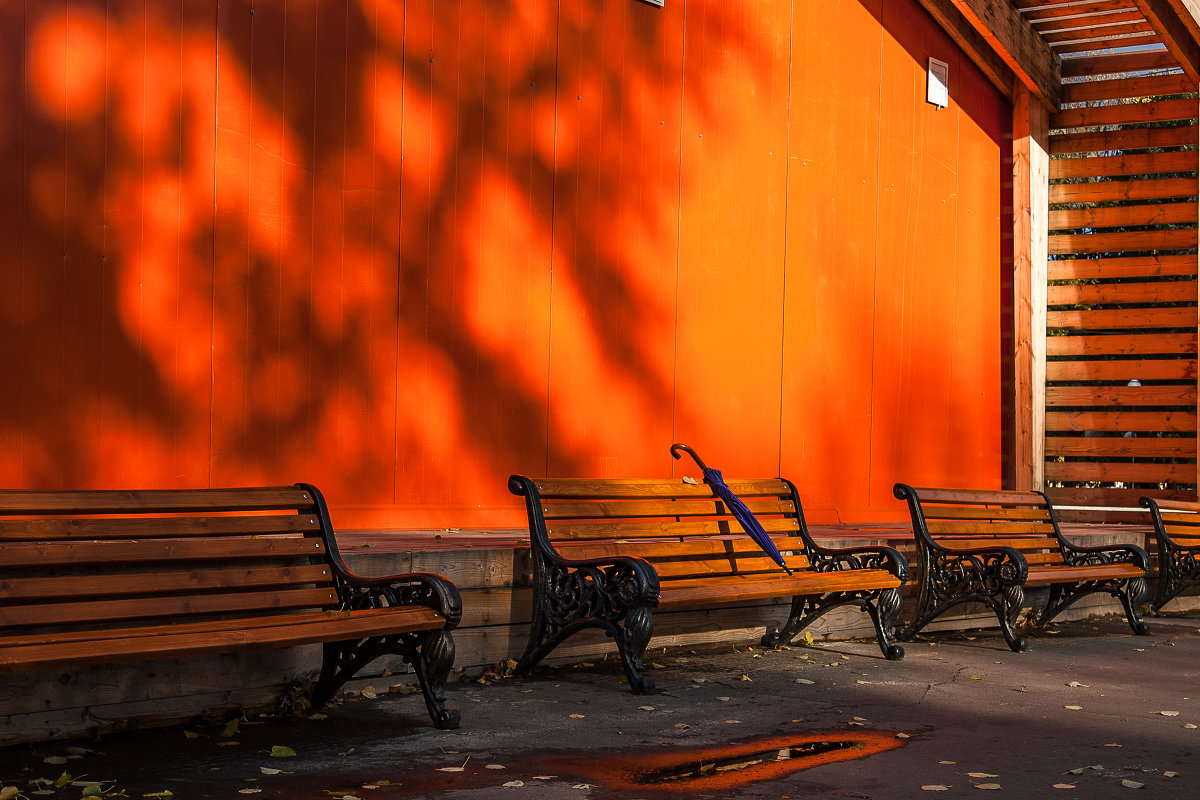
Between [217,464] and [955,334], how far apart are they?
6.31m

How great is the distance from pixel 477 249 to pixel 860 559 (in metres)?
2.63

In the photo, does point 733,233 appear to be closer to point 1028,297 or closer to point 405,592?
point 1028,297

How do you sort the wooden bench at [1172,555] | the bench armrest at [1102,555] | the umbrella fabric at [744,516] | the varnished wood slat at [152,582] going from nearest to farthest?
the varnished wood slat at [152,582]
the umbrella fabric at [744,516]
the bench armrest at [1102,555]
the wooden bench at [1172,555]

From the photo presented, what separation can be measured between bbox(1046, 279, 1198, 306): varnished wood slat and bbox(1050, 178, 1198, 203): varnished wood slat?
71 centimetres

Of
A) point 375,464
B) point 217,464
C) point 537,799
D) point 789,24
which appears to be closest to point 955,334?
point 789,24

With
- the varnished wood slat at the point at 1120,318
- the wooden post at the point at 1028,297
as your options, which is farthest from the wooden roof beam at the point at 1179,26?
the varnished wood slat at the point at 1120,318

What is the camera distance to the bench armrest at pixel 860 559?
6.16 m

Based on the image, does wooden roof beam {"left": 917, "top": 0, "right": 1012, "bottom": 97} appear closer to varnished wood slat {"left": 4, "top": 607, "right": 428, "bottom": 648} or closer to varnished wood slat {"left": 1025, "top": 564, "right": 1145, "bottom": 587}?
varnished wood slat {"left": 1025, "top": 564, "right": 1145, "bottom": 587}

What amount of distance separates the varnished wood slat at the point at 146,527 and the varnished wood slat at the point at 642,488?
45.4 inches

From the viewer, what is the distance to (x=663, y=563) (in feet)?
18.5

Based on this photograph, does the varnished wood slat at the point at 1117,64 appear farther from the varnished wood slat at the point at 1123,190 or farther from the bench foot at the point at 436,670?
the bench foot at the point at 436,670

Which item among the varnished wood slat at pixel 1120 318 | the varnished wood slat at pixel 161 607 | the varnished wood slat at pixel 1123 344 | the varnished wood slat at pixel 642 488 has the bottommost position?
the varnished wood slat at pixel 161 607

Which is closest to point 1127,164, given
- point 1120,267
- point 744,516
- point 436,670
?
point 1120,267

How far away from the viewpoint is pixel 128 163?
551cm
